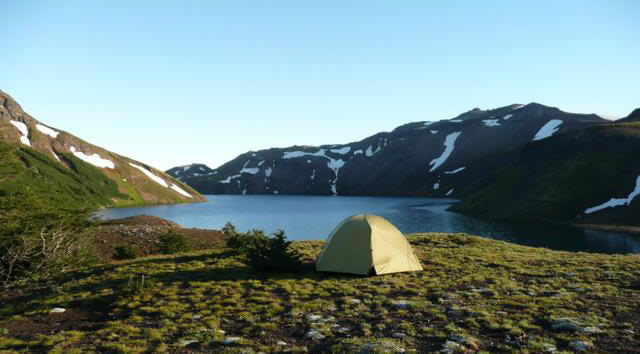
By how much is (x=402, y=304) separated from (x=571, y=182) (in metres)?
108

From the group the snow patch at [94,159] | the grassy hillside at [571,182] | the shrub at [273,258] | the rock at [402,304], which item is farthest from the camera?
the snow patch at [94,159]

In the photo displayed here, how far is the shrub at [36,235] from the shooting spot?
15172 millimetres

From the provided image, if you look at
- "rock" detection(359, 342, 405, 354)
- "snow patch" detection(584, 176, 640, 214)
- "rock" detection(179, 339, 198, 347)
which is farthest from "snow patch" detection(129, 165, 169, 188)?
"rock" detection(359, 342, 405, 354)

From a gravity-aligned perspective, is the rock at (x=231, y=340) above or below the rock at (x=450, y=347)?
below

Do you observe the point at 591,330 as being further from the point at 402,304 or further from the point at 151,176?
the point at 151,176

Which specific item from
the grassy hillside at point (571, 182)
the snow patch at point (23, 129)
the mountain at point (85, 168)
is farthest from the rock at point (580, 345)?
the snow patch at point (23, 129)

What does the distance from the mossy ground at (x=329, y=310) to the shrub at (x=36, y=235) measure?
1.21 metres

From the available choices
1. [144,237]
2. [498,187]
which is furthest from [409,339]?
[498,187]

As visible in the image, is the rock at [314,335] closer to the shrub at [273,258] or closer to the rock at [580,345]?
the rock at [580,345]

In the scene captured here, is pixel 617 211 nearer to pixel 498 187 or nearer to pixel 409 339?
pixel 498 187

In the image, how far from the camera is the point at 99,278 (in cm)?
2070

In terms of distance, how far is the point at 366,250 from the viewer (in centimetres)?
2138

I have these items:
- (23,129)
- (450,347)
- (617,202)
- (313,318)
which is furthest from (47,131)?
(617,202)

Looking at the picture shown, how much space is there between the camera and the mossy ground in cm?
1152
